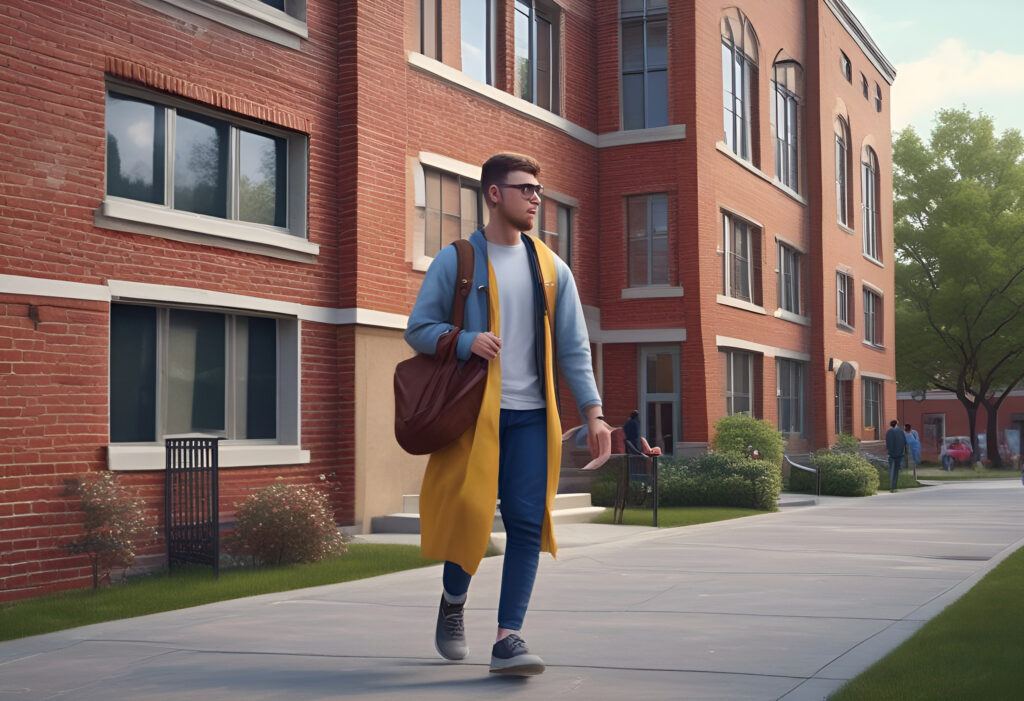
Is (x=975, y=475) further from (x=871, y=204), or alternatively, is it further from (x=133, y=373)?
(x=133, y=373)

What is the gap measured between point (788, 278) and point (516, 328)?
2758 cm

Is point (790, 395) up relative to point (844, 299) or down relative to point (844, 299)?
down

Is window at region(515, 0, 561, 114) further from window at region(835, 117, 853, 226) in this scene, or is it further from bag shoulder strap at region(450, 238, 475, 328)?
bag shoulder strap at region(450, 238, 475, 328)

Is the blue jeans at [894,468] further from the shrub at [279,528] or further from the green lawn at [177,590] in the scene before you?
the shrub at [279,528]

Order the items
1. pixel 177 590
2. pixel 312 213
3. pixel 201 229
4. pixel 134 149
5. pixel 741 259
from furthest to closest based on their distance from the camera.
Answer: pixel 741 259 < pixel 312 213 < pixel 201 229 < pixel 134 149 < pixel 177 590

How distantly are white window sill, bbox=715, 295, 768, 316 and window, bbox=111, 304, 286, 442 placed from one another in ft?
44.7

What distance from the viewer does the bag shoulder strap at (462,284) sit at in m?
6.19

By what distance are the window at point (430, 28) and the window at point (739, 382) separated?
35.1ft

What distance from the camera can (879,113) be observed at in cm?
4247

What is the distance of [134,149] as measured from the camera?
12992mm

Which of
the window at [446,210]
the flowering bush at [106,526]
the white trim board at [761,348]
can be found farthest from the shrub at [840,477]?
the flowering bush at [106,526]

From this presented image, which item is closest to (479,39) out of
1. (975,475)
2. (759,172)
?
(759,172)

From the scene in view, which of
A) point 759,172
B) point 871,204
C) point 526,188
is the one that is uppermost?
point 871,204

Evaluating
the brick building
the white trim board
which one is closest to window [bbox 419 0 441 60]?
the brick building
